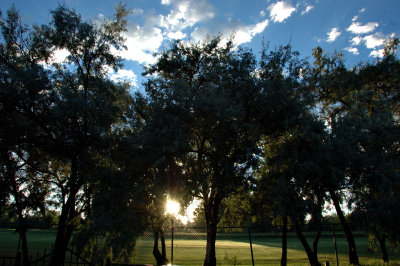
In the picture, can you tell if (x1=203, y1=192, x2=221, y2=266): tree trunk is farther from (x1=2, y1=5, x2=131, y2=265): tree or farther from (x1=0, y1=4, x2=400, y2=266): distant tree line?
(x1=2, y1=5, x2=131, y2=265): tree

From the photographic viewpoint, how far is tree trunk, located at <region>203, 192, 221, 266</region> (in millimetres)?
12906

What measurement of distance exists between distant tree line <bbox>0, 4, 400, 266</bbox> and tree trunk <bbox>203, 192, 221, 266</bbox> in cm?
7

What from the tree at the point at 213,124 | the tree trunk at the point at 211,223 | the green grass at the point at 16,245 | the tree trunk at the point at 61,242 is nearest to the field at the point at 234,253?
the green grass at the point at 16,245

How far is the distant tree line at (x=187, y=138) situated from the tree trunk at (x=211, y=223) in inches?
2.8

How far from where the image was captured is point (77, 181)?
1511cm

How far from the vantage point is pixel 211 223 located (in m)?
14.1

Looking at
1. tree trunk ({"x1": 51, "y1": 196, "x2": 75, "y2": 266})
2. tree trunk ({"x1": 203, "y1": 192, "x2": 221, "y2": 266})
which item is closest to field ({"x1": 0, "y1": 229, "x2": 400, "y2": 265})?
tree trunk ({"x1": 203, "y1": 192, "x2": 221, "y2": 266})

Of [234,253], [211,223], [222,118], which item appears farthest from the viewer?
[234,253]

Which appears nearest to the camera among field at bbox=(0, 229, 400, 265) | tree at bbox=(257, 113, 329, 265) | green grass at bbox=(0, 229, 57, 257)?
tree at bbox=(257, 113, 329, 265)

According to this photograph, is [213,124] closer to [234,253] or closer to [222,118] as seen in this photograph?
[222,118]

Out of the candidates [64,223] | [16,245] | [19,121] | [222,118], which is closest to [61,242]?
[64,223]

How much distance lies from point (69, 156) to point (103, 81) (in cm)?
503

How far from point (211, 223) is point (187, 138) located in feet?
19.0

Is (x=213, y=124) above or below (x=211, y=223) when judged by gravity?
above
